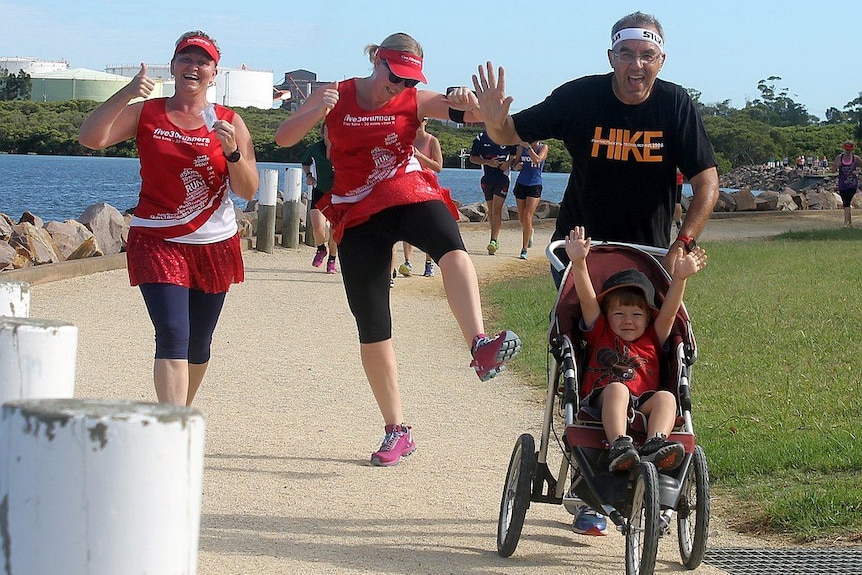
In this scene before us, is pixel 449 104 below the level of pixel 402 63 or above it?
below

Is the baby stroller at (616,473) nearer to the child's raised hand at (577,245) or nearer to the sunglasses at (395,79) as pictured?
the child's raised hand at (577,245)

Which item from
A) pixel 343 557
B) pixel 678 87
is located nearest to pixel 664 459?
pixel 343 557

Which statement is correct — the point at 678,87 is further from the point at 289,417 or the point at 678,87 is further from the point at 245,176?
the point at 289,417

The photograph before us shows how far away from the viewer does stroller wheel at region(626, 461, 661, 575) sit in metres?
4.20

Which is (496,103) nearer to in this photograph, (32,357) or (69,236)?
(32,357)

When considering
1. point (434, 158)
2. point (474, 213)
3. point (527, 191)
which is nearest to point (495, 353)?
point (434, 158)

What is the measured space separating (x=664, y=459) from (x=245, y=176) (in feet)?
7.72

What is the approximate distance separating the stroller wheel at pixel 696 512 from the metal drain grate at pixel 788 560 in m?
0.16

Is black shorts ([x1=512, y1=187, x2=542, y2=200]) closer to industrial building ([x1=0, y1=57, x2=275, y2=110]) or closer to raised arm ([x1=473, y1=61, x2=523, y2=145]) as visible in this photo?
raised arm ([x1=473, y1=61, x2=523, y2=145])

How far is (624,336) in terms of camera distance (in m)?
5.06

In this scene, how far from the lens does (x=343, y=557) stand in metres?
4.80

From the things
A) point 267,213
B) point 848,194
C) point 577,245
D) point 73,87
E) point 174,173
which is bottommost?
point 267,213

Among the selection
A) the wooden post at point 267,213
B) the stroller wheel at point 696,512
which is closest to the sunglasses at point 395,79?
the stroller wheel at point 696,512

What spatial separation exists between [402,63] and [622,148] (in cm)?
115
